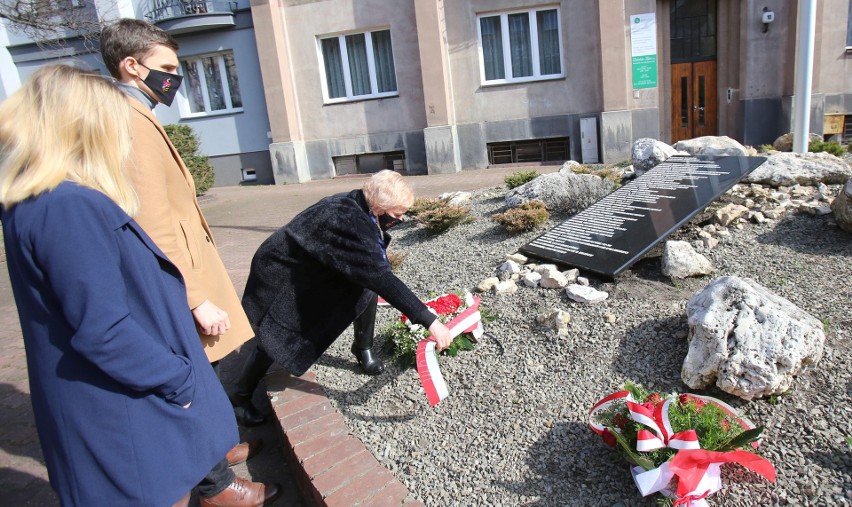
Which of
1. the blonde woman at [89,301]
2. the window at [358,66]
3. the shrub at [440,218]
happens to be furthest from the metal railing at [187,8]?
the blonde woman at [89,301]

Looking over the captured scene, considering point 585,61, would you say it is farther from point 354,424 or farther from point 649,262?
point 354,424

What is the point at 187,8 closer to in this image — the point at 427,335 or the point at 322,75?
the point at 322,75

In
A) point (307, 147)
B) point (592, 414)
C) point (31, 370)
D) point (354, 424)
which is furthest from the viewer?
point (307, 147)

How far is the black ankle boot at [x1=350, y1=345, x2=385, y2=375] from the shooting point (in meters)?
3.51

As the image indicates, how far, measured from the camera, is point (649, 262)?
4316mm

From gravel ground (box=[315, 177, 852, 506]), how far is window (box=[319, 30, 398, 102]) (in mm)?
11435

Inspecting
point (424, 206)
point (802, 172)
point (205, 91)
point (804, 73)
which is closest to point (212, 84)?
point (205, 91)

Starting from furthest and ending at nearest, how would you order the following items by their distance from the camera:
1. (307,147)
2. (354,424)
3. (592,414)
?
(307,147), (354,424), (592,414)

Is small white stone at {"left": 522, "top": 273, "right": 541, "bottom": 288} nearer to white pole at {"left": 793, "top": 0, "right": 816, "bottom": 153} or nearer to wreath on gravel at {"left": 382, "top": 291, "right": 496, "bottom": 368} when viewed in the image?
wreath on gravel at {"left": 382, "top": 291, "right": 496, "bottom": 368}

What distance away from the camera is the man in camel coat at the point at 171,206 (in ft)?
7.31

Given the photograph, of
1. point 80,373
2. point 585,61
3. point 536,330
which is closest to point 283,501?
point 80,373

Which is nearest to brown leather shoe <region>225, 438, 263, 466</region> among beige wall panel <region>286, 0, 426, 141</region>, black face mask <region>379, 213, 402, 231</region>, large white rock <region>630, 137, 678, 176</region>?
black face mask <region>379, 213, 402, 231</region>

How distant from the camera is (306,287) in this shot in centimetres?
313

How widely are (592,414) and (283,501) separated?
151 centimetres
